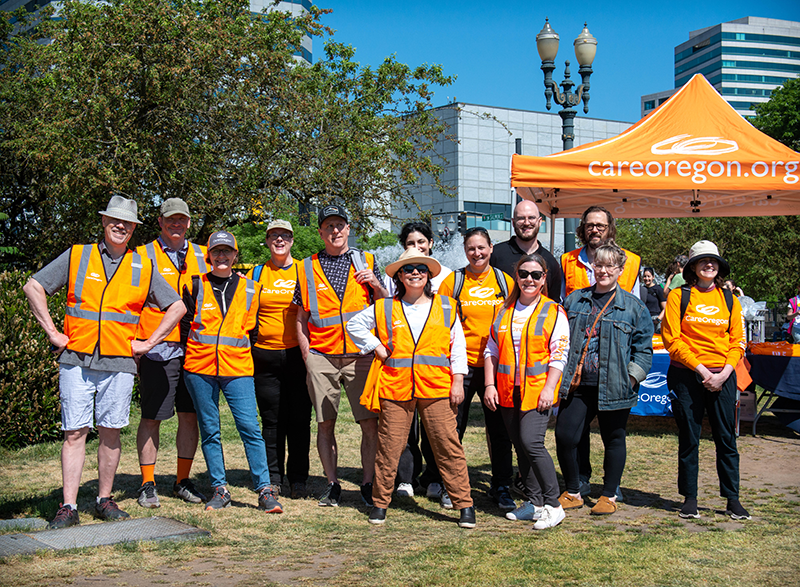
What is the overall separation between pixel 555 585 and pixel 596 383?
1.91 metres

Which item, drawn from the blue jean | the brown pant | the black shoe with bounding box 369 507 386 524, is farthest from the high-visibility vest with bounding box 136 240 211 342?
the black shoe with bounding box 369 507 386 524

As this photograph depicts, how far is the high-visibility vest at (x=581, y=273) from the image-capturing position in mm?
6273

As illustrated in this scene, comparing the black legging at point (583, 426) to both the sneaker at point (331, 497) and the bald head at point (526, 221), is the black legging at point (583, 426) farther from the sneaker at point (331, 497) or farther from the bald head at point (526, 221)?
the sneaker at point (331, 497)

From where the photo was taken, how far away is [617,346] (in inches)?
220

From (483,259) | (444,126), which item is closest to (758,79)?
(444,126)

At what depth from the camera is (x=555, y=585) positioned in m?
4.05

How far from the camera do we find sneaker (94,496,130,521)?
539 cm

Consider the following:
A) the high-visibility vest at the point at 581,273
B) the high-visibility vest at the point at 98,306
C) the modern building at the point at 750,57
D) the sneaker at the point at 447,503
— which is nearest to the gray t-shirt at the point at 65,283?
the high-visibility vest at the point at 98,306

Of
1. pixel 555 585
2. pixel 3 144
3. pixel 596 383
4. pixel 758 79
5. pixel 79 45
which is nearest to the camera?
pixel 555 585

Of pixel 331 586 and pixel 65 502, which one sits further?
pixel 65 502

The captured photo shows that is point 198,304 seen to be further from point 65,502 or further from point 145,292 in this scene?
point 65,502

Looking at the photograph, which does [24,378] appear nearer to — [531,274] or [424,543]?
[424,543]

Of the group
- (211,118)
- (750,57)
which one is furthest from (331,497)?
(750,57)

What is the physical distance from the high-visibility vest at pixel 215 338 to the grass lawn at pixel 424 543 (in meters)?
1.08
